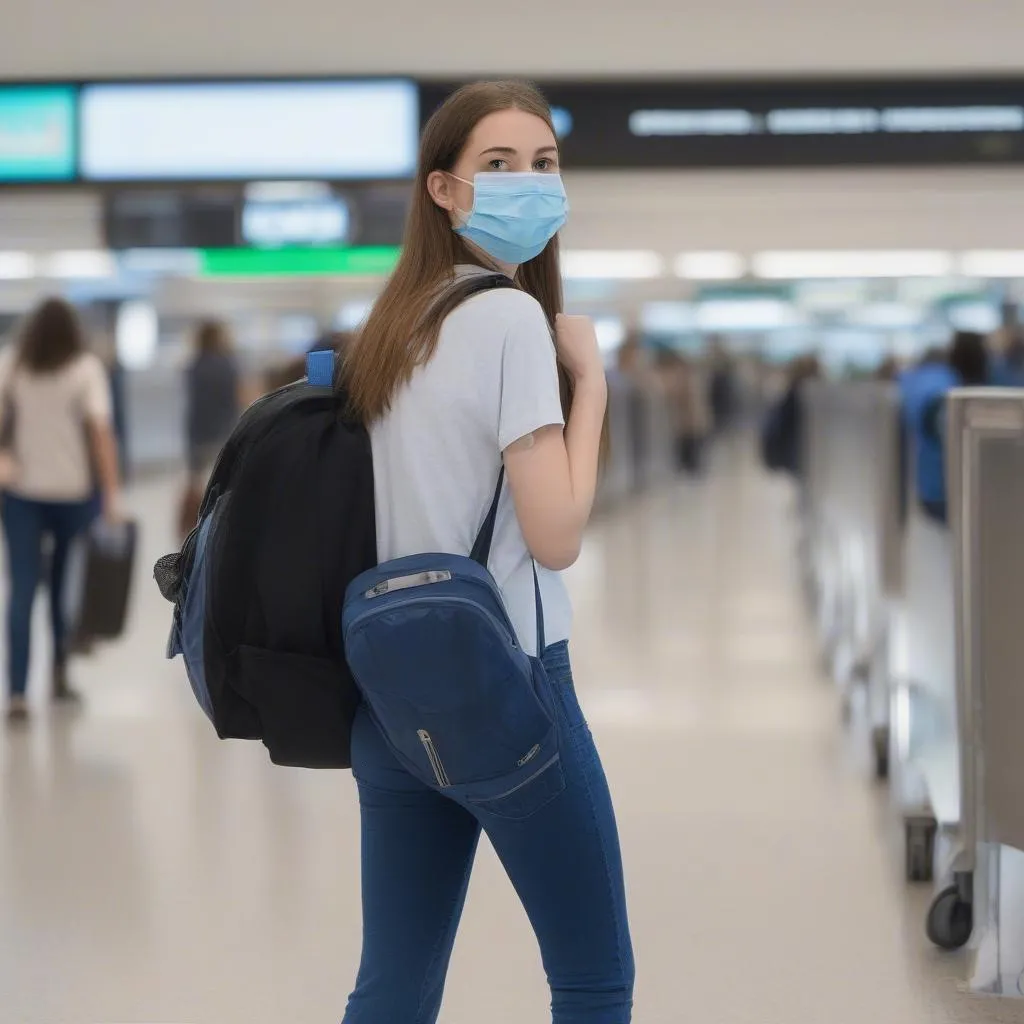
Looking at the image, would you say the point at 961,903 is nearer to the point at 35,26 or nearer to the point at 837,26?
the point at 837,26

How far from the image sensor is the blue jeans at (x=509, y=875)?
5.63 feet

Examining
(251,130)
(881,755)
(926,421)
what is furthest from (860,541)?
(251,130)

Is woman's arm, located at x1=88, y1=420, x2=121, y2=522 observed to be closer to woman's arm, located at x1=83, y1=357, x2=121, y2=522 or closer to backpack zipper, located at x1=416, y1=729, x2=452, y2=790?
woman's arm, located at x1=83, y1=357, x2=121, y2=522

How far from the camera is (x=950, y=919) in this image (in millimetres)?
3148

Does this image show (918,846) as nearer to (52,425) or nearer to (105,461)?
(105,461)

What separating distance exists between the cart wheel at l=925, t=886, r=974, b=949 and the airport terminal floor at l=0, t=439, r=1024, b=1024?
0.04m

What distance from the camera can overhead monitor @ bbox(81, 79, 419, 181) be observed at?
754 cm

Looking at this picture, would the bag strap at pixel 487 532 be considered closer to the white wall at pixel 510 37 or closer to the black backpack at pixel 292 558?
the black backpack at pixel 292 558

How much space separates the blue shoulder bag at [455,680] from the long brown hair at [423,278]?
7.7 inches

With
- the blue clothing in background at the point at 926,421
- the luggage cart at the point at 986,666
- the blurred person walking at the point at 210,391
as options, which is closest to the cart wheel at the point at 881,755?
the luggage cart at the point at 986,666

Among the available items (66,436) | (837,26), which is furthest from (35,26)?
(837,26)

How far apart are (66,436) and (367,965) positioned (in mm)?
4132

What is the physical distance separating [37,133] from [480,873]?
5.27 m

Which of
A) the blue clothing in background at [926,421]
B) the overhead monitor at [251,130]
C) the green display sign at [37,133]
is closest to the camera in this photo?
the blue clothing in background at [926,421]
